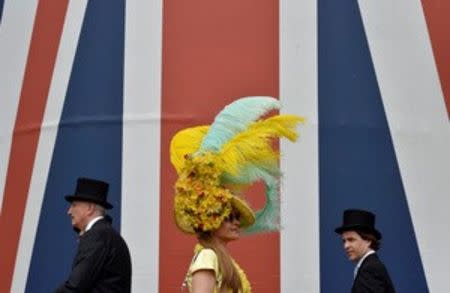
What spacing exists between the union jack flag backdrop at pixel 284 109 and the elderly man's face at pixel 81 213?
5.33ft

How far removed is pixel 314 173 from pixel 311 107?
0.47 metres

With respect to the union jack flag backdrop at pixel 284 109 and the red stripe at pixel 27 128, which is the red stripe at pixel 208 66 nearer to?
the union jack flag backdrop at pixel 284 109

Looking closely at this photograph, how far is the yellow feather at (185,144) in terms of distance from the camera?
18.5ft

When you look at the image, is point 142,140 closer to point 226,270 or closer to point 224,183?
point 224,183

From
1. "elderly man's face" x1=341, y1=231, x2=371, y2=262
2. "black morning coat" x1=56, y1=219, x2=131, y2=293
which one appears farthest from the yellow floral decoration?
"elderly man's face" x1=341, y1=231, x2=371, y2=262

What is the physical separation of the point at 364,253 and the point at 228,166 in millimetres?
2427

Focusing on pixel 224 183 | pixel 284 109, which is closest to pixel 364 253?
pixel 284 109

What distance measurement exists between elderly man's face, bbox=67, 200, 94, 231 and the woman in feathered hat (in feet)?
5.68

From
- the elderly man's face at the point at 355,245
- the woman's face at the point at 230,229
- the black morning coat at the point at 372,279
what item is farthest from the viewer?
the elderly man's face at the point at 355,245

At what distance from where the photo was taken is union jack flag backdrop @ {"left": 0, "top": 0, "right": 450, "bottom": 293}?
8.88m

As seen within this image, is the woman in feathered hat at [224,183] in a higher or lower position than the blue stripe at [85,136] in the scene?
lower

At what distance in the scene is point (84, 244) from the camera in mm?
7109

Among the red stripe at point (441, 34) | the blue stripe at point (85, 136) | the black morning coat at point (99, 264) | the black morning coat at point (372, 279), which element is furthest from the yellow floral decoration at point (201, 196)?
the red stripe at point (441, 34)

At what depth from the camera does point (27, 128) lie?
30.9 feet
